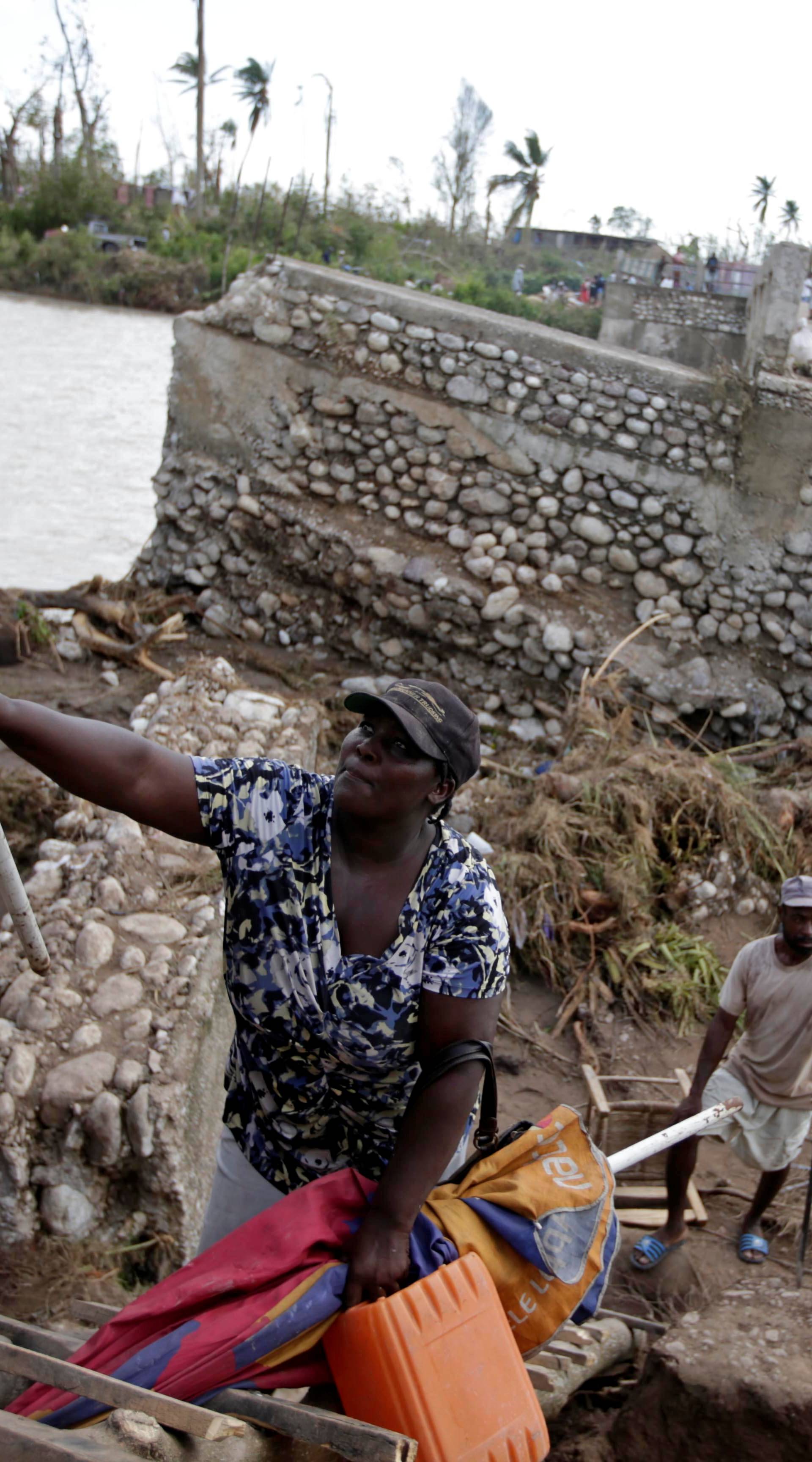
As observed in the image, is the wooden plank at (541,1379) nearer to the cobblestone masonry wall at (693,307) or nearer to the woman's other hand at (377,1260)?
the woman's other hand at (377,1260)

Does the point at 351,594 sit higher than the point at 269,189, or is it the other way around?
the point at 269,189

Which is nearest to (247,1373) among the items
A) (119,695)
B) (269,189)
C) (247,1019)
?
(247,1019)

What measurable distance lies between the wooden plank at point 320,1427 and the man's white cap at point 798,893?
224cm

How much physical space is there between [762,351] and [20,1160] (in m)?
6.19

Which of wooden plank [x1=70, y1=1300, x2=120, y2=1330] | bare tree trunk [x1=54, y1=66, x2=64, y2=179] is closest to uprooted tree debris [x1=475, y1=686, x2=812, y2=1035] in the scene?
wooden plank [x1=70, y1=1300, x2=120, y2=1330]

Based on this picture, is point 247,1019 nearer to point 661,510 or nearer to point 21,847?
point 21,847

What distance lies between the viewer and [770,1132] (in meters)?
3.54

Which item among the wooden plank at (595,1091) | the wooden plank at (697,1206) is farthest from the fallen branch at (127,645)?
the wooden plank at (697,1206)

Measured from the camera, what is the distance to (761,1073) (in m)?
3.51

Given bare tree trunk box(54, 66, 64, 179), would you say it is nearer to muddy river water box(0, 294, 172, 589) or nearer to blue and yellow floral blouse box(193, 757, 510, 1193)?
muddy river water box(0, 294, 172, 589)

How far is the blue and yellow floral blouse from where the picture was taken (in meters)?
1.72

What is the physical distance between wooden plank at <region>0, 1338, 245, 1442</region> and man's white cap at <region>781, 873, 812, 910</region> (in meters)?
2.37

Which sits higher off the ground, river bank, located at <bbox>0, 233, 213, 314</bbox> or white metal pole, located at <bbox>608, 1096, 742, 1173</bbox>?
river bank, located at <bbox>0, 233, 213, 314</bbox>

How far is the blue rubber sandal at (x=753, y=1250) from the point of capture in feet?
11.9
